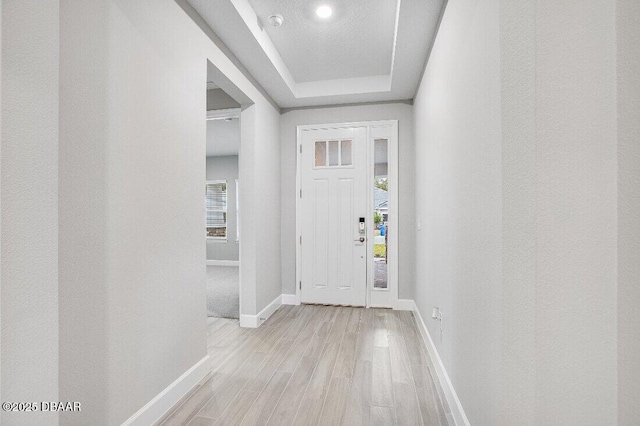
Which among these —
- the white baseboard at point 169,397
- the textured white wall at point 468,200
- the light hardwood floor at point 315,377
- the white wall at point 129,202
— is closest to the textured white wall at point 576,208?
the textured white wall at point 468,200

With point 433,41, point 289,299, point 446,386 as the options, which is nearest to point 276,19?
point 433,41

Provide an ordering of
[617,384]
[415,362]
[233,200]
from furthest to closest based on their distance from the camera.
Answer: [233,200] → [415,362] → [617,384]

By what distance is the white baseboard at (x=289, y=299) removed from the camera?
161 inches

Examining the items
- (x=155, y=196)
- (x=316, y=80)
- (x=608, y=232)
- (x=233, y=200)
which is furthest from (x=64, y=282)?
(x=233, y=200)

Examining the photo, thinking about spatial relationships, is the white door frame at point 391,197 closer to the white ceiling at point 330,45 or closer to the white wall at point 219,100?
the white ceiling at point 330,45

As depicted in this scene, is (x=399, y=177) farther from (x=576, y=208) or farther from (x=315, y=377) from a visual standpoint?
(x=576, y=208)

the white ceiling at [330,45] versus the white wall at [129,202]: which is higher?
the white ceiling at [330,45]

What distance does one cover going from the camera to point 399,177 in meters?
3.89

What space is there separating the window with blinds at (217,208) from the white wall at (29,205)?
715 cm

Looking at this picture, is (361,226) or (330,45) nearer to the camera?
(330,45)

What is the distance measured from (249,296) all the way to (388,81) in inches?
114

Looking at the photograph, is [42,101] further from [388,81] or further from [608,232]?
[388,81]

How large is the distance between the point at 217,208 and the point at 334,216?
494 centimetres

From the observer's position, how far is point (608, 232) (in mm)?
880
